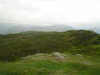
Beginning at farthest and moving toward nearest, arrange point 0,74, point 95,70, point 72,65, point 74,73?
point 72,65 < point 95,70 < point 74,73 < point 0,74

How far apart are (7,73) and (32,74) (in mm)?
6092

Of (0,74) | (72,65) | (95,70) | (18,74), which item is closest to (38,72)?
(18,74)

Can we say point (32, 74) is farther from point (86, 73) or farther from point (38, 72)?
point (86, 73)

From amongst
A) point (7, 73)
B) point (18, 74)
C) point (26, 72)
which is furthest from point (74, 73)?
point (7, 73)

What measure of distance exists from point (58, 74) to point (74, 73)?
171 inches

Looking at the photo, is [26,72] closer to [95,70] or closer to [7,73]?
[7,73]

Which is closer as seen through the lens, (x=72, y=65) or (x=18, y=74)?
(x=18, y=74)

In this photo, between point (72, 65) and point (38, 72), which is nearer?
point (38, 72)

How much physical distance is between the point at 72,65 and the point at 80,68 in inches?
112

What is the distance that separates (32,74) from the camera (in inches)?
913

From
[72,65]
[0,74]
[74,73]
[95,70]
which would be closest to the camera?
[0,74]

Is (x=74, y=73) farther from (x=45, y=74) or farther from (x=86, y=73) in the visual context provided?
(x=45, y=74)

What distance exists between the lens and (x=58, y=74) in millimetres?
23969

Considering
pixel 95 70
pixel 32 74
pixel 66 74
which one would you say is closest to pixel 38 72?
pixel 32 74
